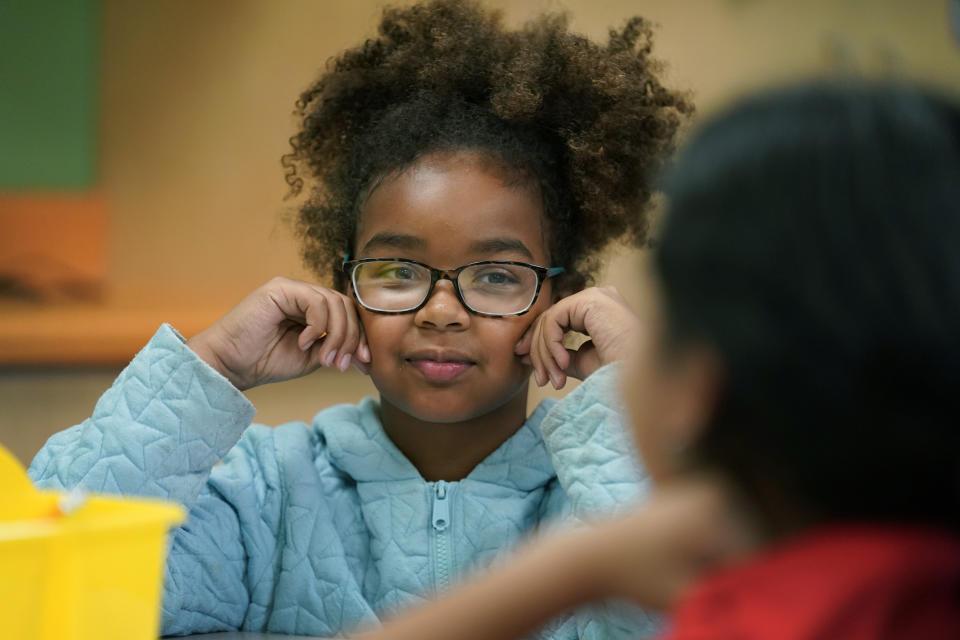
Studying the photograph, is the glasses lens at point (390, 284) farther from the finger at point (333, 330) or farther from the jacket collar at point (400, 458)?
the jacket collar at point (400, 458)

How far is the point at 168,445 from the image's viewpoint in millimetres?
1058

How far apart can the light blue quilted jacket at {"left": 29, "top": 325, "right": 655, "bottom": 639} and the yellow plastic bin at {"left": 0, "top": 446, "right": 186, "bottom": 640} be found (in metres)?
0.41

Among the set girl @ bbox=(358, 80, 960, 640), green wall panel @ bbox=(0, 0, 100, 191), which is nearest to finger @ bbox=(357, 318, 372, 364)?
girl @ bbox=(358, 80, 960, 640)

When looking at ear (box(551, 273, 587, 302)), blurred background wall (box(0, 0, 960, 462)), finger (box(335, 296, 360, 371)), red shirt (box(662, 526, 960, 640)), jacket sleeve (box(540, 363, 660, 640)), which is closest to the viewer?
red shirt (box(662, 526, 960, 640))

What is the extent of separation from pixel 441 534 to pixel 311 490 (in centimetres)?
17

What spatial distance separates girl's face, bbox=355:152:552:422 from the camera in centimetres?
116

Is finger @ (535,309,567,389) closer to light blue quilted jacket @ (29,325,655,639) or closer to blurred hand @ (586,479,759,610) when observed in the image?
light blue quilted jacket @ (29,325,655,639)

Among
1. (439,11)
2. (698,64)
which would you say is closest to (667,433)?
(439,11)

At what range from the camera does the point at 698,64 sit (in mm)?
2244

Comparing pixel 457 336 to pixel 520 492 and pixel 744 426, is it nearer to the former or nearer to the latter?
pixel 520 492

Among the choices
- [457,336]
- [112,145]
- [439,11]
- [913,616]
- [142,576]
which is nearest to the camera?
[913,616]

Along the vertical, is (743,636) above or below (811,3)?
below

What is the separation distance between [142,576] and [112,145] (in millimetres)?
2140

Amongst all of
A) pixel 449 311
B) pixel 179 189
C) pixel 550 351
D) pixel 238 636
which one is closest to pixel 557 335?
pixel 550 351
